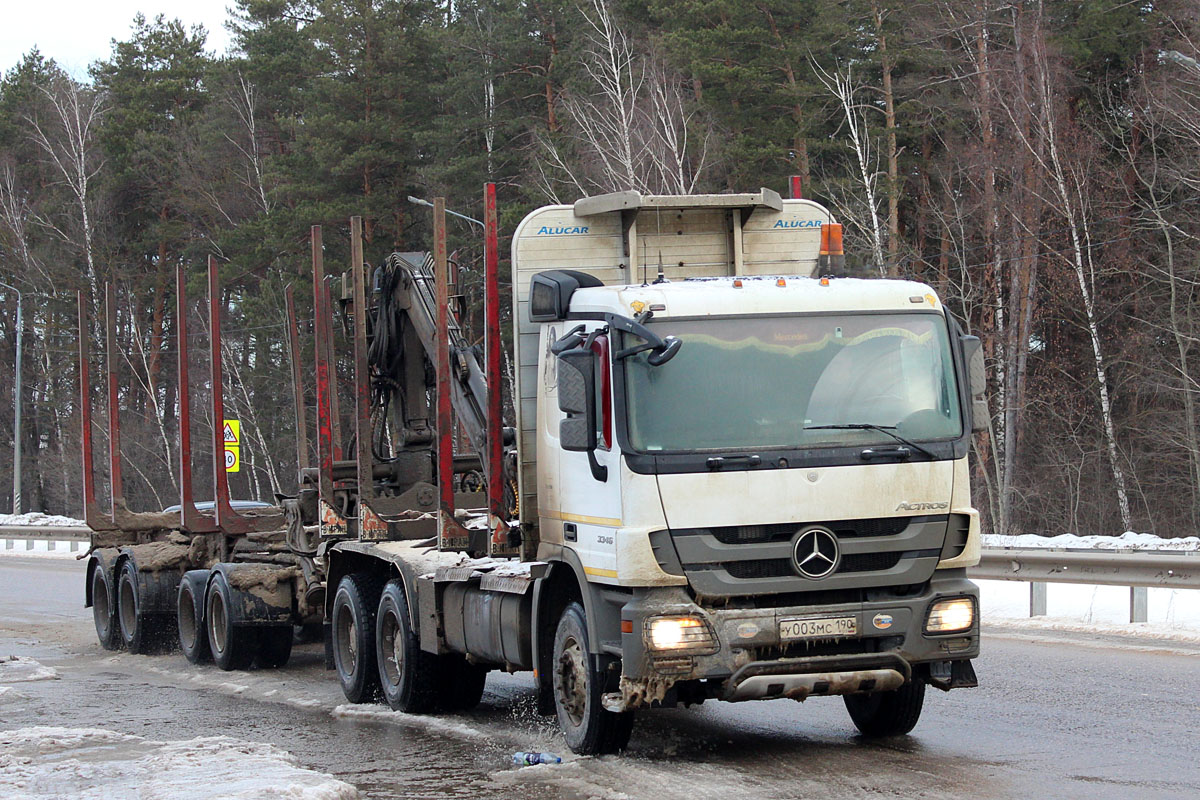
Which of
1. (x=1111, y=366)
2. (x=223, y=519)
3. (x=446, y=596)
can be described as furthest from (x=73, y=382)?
(x=446, y=596)

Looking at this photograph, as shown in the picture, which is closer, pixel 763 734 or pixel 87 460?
pixel 763 734

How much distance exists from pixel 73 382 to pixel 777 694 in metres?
50.4

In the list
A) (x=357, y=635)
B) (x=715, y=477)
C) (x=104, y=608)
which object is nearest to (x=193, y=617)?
(x=104, y=608)

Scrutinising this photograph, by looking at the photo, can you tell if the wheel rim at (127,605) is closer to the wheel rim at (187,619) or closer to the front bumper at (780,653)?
the wheel rim at (187,619)

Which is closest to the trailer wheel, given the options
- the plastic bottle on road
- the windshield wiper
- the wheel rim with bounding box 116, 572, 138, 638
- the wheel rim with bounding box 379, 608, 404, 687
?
the wheel rim with bounding box 379, 608, 404, 687

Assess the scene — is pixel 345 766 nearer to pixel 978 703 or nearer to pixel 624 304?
pixel 624 304

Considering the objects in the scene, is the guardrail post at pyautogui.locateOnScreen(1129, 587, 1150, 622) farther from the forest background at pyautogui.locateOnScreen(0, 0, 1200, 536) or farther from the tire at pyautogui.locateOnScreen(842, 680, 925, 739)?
the forest background at pyautogui.locateOnScreen(0, 0, 1200, 536)

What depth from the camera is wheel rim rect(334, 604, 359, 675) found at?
11.4 m

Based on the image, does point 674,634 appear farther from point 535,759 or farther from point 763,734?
point 763,734

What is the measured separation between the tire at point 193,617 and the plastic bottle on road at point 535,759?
268 inches

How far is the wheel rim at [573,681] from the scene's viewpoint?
7.95m

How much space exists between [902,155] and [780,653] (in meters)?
28.9

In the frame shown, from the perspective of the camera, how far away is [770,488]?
7406 millimetres

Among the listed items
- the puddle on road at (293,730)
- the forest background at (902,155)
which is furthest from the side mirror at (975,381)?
the forest background at (902,155)
